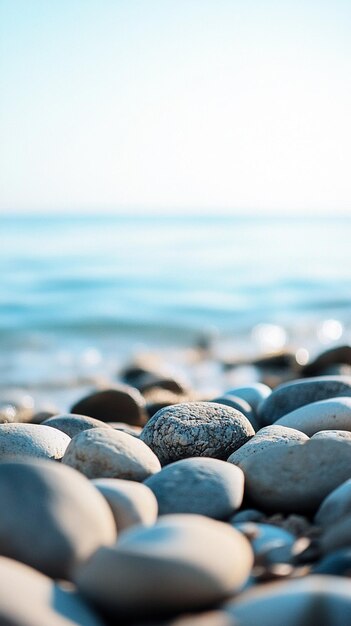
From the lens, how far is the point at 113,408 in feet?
13.9

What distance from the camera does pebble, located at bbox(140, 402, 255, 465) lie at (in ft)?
8.18

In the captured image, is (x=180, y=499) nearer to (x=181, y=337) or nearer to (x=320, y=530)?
(x=320, y=530)

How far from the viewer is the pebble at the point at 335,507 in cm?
183

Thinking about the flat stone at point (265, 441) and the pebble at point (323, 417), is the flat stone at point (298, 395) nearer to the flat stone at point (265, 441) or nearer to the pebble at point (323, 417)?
the pebble at point (323, 417)

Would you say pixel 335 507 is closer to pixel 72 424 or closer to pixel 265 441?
pixel 265 441

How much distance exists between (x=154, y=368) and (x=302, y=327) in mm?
4287

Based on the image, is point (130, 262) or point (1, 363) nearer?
point (1, 363)

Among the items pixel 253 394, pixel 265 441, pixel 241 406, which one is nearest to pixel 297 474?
pixel 265 441

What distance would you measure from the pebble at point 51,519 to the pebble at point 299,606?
391 mm

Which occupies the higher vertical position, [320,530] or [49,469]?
[49,469]

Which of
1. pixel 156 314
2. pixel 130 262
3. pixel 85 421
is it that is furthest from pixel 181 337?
pixel 130 262

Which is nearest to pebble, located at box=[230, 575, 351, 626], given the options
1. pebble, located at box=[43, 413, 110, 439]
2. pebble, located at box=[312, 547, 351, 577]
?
pebble, located at box=[312, 547, 351, 577]

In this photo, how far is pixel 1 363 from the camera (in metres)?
8.69

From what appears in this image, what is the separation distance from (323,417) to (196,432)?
20.4 inches
